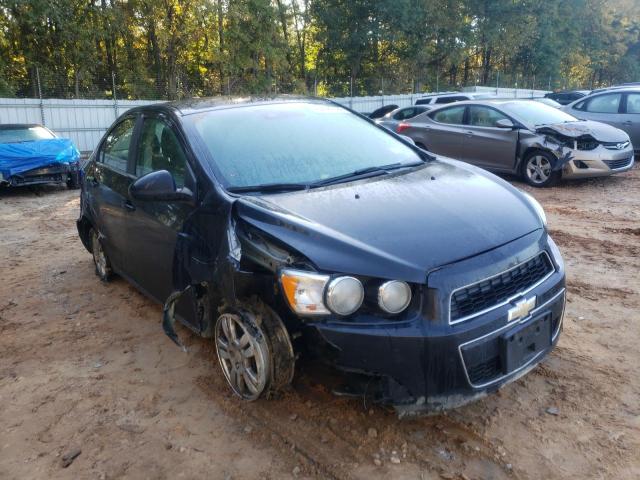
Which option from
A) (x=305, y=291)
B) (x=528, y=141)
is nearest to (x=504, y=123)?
(x=528, y=141)

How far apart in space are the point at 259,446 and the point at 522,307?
4.56ft

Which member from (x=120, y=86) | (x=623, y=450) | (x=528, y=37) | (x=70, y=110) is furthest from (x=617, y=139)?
(x=528, y=37)

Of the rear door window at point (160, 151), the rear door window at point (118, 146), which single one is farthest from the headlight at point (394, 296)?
the rear door window at point (118, 146)

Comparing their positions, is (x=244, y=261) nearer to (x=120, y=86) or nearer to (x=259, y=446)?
(x=259, y=446)

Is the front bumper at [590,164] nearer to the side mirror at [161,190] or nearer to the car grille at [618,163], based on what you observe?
the car grille at [618,163]

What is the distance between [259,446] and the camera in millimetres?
2605

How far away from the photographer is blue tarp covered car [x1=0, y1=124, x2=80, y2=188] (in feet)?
33.2

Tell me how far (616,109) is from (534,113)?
2.84 meters

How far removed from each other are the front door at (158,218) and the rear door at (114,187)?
7.3 inches

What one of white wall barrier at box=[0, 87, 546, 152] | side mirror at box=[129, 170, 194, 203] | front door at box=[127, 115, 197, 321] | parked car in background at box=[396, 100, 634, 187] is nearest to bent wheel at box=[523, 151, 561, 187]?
parked car in background at box=[396, 100, 634, 187]

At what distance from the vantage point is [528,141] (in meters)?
8.77

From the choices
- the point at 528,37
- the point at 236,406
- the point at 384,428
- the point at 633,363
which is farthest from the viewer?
the point at 528,37

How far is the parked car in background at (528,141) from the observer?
336 inches

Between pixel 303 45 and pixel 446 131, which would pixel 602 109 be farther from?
pixel 303 45
